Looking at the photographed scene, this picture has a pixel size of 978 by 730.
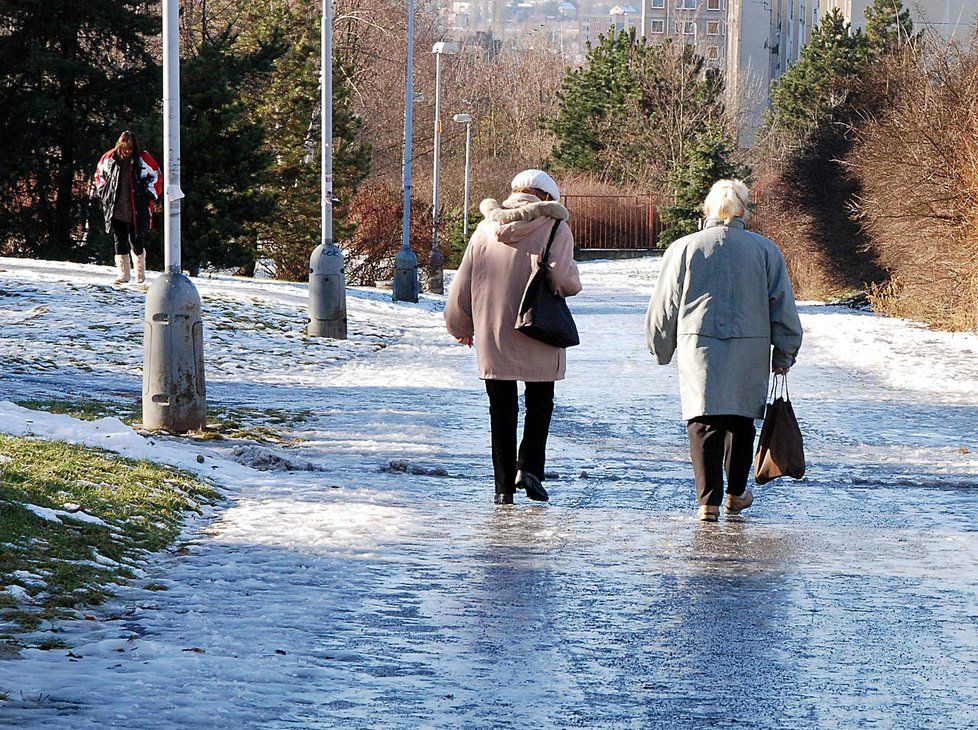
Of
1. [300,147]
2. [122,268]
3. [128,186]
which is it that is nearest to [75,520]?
[128,186]

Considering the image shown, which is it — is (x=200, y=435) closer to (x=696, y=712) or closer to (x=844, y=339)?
(x=696, y=712)

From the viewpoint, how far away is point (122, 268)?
2047 centimetres

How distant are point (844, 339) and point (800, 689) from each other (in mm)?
17157

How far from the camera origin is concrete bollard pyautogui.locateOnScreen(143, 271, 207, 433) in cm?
1092

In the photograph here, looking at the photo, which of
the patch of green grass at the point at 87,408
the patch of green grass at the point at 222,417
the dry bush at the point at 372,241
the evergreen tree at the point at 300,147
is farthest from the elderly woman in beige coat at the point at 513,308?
the dry bush at the point at 372,241

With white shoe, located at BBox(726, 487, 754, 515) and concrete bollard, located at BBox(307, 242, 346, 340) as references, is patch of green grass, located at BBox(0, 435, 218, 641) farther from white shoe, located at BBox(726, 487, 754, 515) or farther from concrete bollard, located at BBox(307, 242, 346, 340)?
concrete bollard, located at BBox(307, 242, 346, 340)

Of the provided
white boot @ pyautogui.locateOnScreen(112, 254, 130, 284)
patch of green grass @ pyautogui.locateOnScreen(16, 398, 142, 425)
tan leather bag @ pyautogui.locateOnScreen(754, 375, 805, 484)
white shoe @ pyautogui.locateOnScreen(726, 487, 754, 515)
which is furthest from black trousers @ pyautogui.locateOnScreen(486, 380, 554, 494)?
white boot @ pyautogui.locateOnScreen(112, 254, 130, 284)

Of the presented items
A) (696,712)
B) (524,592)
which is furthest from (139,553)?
(696,712)

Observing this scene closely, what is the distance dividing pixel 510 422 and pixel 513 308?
24.9 inches

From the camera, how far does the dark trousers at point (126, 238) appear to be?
1981cm

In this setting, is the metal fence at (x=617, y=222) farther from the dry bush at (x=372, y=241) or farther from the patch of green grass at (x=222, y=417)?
the patch of green grass at (x=222, y=417)

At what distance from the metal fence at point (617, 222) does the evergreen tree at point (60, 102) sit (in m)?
35.3

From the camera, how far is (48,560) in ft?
21.9

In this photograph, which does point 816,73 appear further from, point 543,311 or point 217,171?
point 543,311
